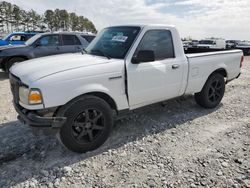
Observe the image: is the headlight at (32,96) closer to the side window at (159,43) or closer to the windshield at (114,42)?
the windshield at (114,42)

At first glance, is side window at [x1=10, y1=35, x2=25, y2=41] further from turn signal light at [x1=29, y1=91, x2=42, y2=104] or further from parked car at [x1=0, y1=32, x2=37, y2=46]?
turn signal light at [x1=29, y1=91, x2=42, y2=104]

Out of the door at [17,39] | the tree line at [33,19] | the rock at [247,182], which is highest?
the tree line at [33,19]

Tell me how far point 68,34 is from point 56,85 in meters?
7.04

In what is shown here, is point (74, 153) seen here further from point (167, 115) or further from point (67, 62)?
point (167, 115)

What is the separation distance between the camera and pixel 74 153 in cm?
329

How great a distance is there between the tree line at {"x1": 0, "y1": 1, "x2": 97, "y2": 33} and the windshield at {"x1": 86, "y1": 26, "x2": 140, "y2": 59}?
44.0 metres

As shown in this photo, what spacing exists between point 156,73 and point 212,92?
2041 mm

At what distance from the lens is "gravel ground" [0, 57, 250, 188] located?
2744 mm

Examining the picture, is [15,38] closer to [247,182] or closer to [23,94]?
[23,94]

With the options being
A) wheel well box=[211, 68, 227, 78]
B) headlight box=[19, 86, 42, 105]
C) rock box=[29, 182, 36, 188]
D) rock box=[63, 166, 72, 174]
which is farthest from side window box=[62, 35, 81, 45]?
rock box=[29, 182, 36, 188]

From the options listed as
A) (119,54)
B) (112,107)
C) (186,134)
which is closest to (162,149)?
(186,134)

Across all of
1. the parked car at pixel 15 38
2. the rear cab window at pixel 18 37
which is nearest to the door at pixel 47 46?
the parked car at pixel 15 38

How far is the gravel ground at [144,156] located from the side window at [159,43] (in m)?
1.40

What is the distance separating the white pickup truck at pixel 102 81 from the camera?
2836 mm
